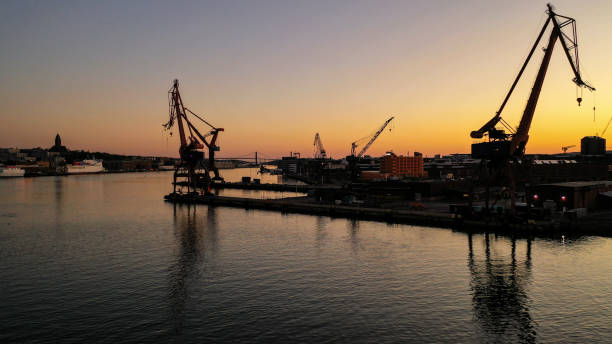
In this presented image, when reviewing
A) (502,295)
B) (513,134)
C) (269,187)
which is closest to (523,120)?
(513,134)

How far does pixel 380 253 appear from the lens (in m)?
39.8

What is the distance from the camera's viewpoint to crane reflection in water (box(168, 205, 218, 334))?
26375mm

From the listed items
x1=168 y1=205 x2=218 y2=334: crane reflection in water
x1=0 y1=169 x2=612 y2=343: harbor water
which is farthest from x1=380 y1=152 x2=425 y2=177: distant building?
x1=0 y1=169 x2=612 y2=343: harbor water

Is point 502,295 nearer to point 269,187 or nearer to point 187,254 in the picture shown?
point 187,254

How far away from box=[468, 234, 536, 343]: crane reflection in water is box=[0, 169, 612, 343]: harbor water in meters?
0.12

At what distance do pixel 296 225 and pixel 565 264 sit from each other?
3213 centimetres

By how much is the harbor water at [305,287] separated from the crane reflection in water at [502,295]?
12 cm

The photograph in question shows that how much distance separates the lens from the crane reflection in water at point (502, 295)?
2256 cm

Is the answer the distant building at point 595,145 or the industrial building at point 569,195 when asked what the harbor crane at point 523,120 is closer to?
the industrial building at point 569,195

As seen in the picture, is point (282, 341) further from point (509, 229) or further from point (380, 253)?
point (509, 229)

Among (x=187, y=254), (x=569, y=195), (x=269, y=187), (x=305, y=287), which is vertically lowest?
(x=305, y=287)

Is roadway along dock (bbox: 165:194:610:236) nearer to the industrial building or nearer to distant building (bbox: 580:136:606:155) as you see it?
the industrial building

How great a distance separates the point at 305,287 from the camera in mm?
29359

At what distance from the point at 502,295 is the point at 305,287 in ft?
40.6
